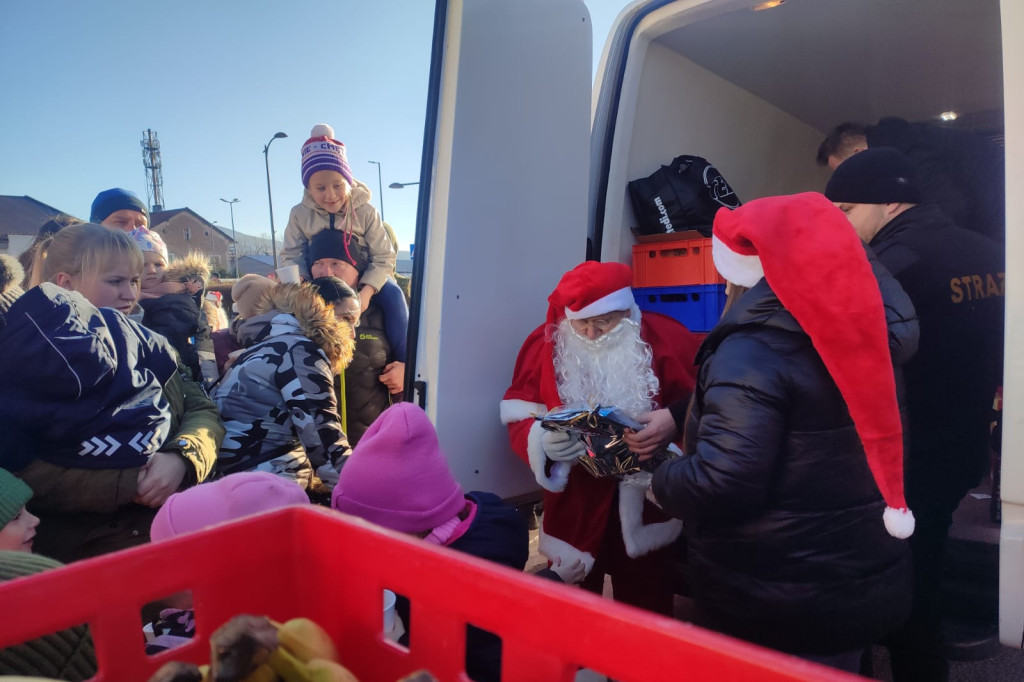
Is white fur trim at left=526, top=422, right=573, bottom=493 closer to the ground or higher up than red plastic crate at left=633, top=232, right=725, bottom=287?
closer to the ground

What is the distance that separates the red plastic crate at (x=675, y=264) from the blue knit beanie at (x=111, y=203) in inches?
108

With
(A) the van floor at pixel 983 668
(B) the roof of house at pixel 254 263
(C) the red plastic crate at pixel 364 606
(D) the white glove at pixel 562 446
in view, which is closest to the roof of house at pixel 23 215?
(D) the white glove at pixel 562 446

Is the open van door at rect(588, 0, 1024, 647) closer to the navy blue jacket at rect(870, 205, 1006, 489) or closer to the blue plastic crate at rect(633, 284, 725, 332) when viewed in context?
the blue plastic crate at rect(633, 284, 725, 332)

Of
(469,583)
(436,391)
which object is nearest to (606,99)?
(436,391)

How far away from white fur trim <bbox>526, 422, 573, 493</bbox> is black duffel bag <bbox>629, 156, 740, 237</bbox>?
1.55 m

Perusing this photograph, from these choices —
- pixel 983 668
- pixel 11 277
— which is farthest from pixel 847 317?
pixel 11 277

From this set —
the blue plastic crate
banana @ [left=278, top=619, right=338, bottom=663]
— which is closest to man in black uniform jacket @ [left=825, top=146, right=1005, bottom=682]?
the blue plastic crate

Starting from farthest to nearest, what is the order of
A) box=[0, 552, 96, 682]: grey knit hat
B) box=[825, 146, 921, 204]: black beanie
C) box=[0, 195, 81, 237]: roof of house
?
box=[0, 195, 81, 237]: roof of house
box=[825, 146, 921, 204]: black beanie
box=[0, 552, 96, 682]: grey knit hat

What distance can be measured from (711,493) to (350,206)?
120 inches

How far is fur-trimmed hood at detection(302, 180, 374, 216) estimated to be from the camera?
396cm

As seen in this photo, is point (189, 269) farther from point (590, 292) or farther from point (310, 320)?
point (590, 292)

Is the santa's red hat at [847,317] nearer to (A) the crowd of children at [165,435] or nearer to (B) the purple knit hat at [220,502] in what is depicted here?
(A) the crowd of children at [165,435]

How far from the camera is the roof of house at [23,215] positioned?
2.89 metres

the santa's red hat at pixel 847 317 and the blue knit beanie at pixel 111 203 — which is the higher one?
the blue knit beanie at pixel 111 203
